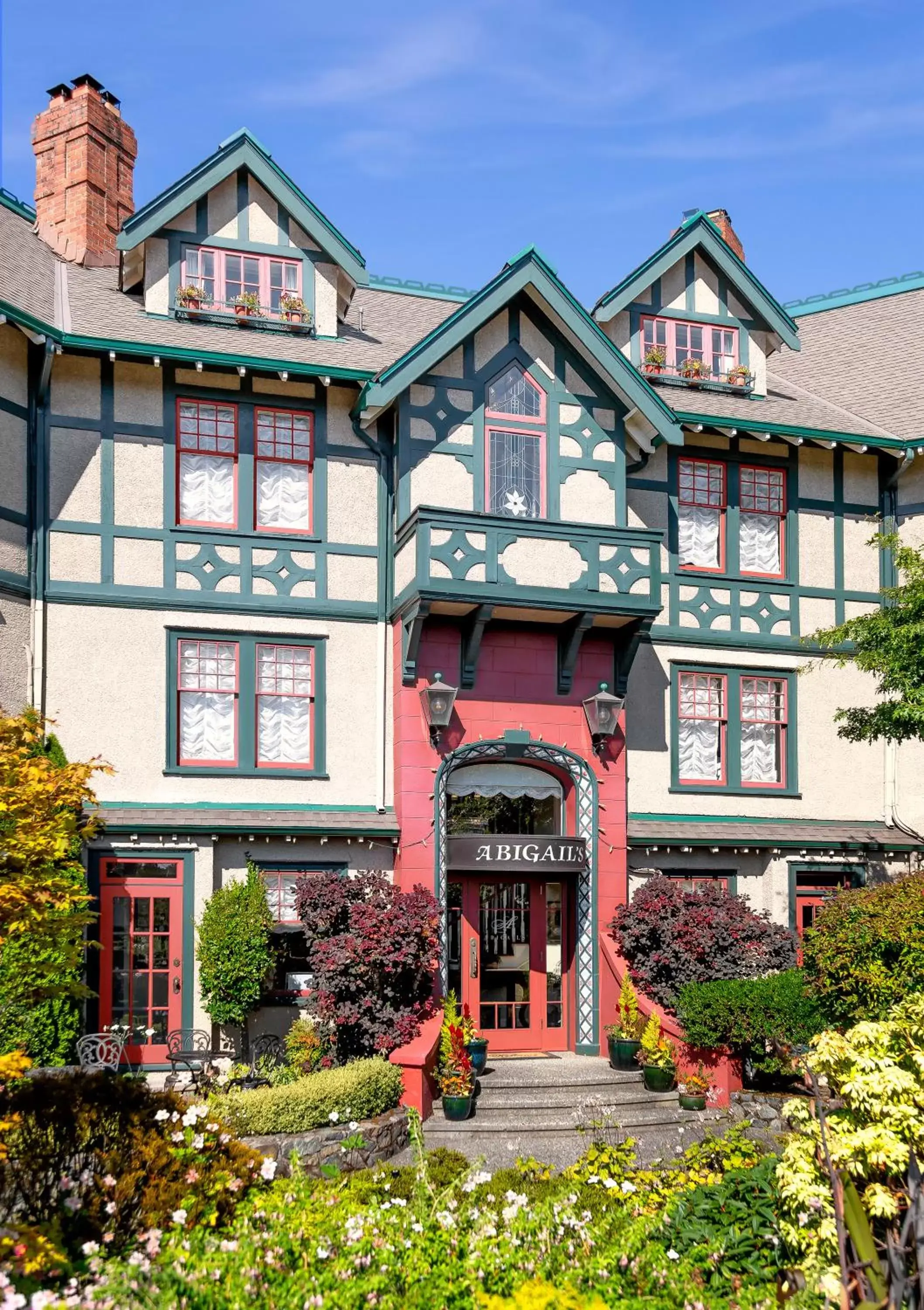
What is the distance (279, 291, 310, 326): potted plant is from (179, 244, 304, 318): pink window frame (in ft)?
0.44

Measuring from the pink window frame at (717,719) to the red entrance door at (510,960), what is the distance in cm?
298

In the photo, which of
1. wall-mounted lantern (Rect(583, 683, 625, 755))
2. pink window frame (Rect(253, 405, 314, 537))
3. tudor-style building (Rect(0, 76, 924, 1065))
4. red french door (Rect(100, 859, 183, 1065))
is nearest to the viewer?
red french door (Rect(100, 859, 183, 1065))

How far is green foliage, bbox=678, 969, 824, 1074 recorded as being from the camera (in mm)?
15266

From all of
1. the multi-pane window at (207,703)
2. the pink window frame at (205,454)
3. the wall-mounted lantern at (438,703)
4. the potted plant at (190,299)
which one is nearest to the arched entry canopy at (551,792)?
the wall-mounted lantern at (438,703)

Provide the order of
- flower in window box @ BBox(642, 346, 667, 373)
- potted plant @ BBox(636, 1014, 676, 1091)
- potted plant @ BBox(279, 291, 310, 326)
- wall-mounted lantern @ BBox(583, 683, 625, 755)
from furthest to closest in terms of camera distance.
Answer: flower in window box @ BBox(642, 346, 667, 373) → potted plant @ BBox(279, 291, 310, 326) → wall-mounted lantern @ BBox(583, 683, 625, 755) → potted plant @ BBox(636, 1014, 676, 1091)

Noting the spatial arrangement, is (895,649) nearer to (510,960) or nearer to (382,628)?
(510,960)

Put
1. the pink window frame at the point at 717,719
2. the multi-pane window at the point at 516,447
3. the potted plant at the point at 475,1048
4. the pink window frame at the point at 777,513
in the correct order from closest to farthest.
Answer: the potted plant at the point at 475,1048 < the multi-pane window at the point at 516,447 < the pink window frame at the point at 717,719 < the pink window frame at the point at 777,513

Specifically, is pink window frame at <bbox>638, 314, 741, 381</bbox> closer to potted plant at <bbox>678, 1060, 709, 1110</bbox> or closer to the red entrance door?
the red entrance door

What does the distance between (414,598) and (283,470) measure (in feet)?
9.23

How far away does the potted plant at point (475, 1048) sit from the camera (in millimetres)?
15859

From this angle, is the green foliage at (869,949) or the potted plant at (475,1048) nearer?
the green foliage at (869,949)

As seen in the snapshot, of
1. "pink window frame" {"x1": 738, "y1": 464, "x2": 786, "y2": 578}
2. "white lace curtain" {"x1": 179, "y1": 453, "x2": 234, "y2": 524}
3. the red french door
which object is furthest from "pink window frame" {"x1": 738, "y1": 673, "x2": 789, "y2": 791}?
the red french door

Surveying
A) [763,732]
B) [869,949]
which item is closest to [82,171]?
[763,732]

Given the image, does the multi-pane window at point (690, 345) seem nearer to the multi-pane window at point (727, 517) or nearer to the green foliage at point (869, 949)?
the multi-pane window at point (727, 517)
